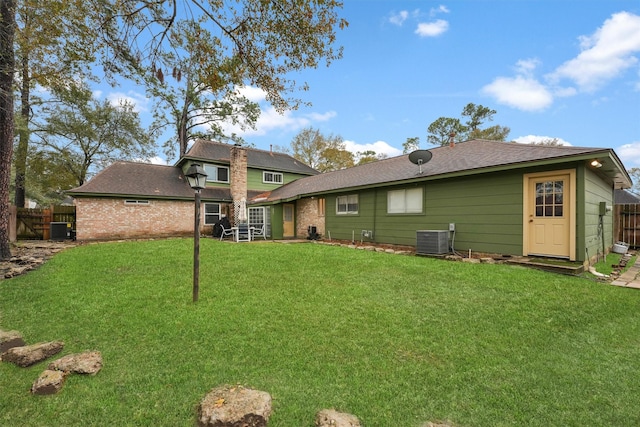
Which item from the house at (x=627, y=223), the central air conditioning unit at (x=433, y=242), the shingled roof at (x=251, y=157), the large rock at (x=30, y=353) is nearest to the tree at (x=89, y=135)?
the shingled roof at (x=251, y=157)

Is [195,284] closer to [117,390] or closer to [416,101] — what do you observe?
[117,390]

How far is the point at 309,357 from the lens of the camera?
9.55 feet

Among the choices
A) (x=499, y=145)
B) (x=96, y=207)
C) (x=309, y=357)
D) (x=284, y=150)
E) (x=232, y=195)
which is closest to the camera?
(x=309, y=357)

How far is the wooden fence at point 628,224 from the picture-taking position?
10531 millimetres

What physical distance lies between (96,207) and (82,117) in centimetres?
954

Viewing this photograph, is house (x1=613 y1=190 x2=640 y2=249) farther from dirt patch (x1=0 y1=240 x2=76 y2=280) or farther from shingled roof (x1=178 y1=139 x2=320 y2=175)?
dirt patch (x1=0 y1=240 x2=76 y2=280)

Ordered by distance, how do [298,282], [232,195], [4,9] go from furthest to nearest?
1. [232,195]
2. [4,9]
3. [298,282]

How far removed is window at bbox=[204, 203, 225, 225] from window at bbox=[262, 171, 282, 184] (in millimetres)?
4595

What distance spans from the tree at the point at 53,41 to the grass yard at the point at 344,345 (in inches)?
175

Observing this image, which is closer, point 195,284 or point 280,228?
point 195,284

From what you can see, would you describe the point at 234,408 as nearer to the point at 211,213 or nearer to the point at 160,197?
the point at 160,197

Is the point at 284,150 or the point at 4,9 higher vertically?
the point at 284,150

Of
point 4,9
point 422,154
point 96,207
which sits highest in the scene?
point 4,9

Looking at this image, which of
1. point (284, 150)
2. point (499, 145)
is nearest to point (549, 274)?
point (499, 145)
